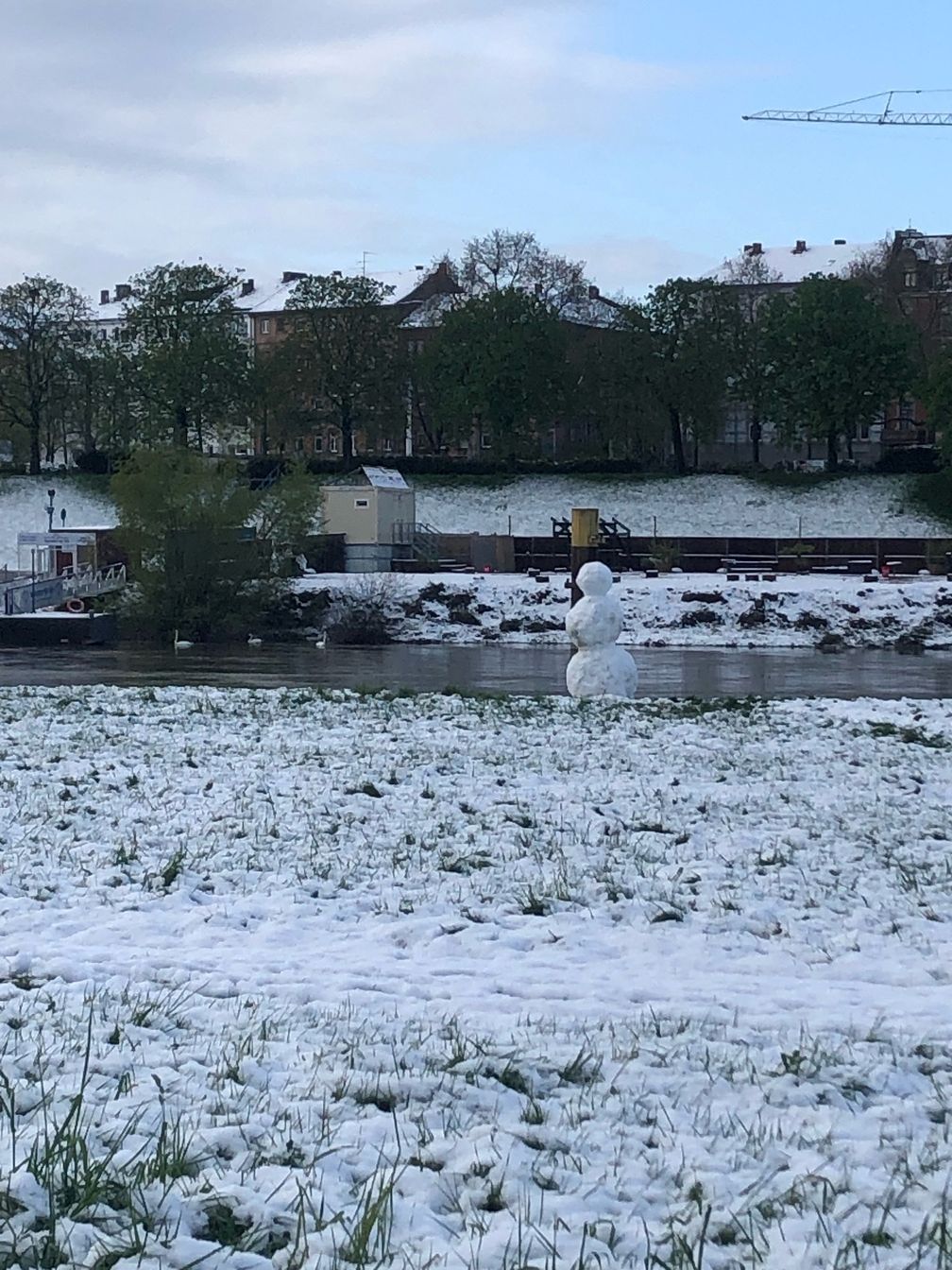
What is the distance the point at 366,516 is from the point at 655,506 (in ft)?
55.8

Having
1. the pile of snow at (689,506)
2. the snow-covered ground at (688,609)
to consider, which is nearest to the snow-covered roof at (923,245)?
the pile of snow at (689,506)

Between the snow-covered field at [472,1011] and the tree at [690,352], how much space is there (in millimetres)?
64340

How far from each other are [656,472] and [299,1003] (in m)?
69.6

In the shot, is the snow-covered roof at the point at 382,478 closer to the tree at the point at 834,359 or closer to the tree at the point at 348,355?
the tree at the point at 348,355

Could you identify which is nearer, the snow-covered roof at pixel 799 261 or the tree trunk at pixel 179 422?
the tree trunk at pixel 179 422

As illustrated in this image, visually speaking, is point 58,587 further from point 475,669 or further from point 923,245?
point 923,245

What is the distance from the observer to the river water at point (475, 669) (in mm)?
30766

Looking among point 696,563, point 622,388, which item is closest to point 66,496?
point 622,388

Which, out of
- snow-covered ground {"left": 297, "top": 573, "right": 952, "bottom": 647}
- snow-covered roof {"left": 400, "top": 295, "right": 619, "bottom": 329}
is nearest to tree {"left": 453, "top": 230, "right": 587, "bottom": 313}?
snow-covered roof {"left": 400, "top": 295, "right": 619, "bottom": 329}

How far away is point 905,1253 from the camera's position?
4602 mm

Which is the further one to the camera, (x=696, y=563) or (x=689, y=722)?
(x=696, y=563)

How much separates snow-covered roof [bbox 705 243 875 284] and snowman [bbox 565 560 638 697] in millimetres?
90173

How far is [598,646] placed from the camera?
20703mm

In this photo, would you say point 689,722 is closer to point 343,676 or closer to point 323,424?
point 343,676
